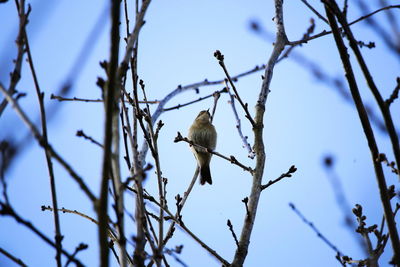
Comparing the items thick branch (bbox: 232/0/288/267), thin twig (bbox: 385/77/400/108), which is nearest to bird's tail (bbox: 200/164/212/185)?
thick branch (bbox: 232/0/288/267)

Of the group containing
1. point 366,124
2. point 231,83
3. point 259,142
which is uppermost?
point 231,83

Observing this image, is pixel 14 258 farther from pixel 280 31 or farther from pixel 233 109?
pixel 280 31

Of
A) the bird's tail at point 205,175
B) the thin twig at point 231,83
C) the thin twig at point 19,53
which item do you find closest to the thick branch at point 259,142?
the thin twig at point 231,83

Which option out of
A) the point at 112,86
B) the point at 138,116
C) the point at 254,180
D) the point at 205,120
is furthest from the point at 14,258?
the point at 205,120

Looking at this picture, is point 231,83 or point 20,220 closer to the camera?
point 20,220

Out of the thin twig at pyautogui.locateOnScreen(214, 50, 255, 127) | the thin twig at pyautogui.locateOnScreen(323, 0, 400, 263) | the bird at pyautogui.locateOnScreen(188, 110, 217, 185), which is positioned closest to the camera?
the thin twig at pyautogui.locateOnScreen(323, 0, 400, 263)

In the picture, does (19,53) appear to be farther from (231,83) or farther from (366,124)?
(231,83)

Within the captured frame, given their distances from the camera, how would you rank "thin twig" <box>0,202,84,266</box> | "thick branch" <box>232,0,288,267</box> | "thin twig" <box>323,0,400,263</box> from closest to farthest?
"thin twig" <box>0,202,84,266</box> → "thin twig" <box>323,0,400,263</box> → "thick branch" <box>232,0,288,267</box>

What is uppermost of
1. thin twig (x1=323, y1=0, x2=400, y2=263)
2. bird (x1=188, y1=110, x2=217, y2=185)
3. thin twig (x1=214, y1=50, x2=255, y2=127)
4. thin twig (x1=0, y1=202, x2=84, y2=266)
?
bird (x1=188, y1=110, x2=217, y2=185)

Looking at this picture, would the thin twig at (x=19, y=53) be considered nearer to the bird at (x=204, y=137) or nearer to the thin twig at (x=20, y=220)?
the thin twig at (x=20, y=220)

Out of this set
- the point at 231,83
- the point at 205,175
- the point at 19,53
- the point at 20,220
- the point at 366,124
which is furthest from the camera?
the point at 205,175

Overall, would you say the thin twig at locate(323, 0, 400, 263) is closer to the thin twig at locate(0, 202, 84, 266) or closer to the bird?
the thin twig at locate(0, 202, 84, 266)

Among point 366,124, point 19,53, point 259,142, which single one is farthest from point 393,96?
point 19,53

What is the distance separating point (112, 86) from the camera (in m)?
1.40
